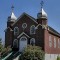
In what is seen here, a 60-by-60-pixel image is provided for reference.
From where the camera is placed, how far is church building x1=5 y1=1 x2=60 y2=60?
148ft

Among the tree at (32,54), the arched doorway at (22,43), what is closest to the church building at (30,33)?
the arched doorway at (22,43)

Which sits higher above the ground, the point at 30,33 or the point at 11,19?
the point at 11,19

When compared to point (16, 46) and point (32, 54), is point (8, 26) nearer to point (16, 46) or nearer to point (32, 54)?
point (16, 46)

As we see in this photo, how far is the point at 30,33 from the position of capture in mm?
46656

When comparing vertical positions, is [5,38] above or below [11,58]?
above

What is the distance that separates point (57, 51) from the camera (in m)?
52.8

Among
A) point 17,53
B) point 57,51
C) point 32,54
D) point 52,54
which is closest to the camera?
point 32,54

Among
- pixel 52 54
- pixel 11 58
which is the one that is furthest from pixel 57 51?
pixel 11 58

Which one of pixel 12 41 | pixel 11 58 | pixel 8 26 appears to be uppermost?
pixel 8 26

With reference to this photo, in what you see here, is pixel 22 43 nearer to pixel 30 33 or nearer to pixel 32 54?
pixel 30 33

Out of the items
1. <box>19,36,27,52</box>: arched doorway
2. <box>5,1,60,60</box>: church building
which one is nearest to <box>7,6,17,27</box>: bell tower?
<box>5,1,60,60</box>: church building

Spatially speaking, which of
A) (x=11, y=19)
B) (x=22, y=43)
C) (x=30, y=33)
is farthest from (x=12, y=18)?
(x=22, y=43)

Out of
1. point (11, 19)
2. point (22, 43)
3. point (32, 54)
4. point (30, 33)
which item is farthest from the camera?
point (11, 19)

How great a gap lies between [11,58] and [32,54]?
3.91 meters
